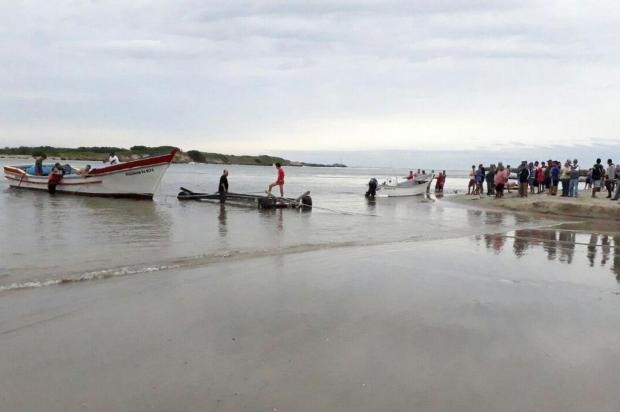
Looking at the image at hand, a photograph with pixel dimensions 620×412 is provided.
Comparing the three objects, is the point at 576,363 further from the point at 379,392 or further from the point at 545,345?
the point at 379,392

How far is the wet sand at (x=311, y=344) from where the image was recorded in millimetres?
3305

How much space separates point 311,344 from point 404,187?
2555cm

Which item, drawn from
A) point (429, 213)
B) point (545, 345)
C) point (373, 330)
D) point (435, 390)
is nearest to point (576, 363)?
point (545, 345)

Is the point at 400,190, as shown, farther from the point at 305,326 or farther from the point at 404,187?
the point at 305,326

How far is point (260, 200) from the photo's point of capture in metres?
18.8

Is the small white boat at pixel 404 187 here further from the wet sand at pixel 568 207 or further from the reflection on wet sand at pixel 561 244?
the reflection on wet sand at pixel 561 244

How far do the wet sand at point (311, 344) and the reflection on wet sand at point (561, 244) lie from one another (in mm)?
2135

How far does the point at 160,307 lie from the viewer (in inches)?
204

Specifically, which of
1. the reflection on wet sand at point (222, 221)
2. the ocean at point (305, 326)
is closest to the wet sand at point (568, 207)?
the ocean at point (305, 326)

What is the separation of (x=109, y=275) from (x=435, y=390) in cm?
483

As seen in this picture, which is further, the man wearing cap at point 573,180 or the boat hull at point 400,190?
the boat hull at point 400,190

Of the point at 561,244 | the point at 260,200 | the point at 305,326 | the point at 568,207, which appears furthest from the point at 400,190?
the point at 305,326

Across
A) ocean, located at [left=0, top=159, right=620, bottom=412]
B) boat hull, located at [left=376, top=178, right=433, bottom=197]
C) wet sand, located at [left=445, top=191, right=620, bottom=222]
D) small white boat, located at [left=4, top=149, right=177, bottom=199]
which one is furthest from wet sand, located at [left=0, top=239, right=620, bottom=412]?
boat hull, located at [left=376, top=178, right=433, bottom=197]

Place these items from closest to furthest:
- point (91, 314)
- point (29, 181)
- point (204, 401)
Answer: point (204, 401)
point (91, 314)
point (29, 181)
